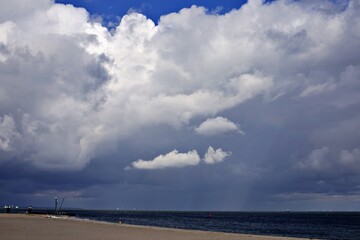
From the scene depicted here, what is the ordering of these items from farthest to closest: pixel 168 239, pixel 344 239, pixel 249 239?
pixel 344 239, pixel 249 239, pixel 168 239

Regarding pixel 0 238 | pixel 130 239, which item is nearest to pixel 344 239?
pixel 130 239

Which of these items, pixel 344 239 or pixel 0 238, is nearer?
pixel 0 238

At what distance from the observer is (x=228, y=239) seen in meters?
42.2

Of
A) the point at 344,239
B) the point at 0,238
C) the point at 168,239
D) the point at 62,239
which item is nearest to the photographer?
the point at 0,238

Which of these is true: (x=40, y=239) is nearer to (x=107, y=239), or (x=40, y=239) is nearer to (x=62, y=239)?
(x=62, y=239)

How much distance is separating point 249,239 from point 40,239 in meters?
22.7

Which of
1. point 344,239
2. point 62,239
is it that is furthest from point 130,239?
point 344,239

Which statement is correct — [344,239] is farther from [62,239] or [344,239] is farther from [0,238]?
[0,238]

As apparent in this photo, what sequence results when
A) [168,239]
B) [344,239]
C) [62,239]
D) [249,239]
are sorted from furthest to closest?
[344,239], [249,239], [168,239], [62,239]

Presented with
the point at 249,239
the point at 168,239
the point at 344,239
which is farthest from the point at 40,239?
the point at 344,239

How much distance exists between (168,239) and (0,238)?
15701mm

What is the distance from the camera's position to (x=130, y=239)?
124ft

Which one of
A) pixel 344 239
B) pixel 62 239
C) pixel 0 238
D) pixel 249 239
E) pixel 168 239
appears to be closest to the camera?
pixel 0 238

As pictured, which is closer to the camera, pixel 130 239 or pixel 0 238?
pixel 0 238
